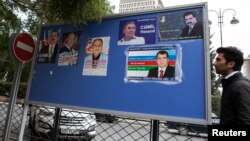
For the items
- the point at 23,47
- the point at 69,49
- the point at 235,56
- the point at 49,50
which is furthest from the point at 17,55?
the point at 235,56

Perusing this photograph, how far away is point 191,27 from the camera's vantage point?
11.1ft

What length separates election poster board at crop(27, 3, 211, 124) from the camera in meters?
3.27

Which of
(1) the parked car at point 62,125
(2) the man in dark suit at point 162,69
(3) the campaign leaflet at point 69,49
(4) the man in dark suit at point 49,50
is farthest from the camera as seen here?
(1) the parked car at point 62,125

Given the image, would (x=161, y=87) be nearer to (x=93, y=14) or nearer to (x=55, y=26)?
(x=93, y=14)

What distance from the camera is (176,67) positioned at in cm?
336

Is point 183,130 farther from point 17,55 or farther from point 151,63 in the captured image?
point 17,55

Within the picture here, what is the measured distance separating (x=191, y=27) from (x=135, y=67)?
0.85 m

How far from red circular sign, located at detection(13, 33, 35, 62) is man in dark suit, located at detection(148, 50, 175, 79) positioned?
2.36 metres

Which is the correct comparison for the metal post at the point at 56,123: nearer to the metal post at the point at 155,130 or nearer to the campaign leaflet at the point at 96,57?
the campaign leaflet at the point at 96,57

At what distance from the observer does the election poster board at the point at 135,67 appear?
3268 millimetres

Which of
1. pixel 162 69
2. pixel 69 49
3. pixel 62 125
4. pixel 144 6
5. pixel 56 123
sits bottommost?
pixel 62 125

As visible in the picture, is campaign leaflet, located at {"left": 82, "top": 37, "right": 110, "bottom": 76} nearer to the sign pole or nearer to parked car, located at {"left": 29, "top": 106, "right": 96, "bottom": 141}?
the sign pole

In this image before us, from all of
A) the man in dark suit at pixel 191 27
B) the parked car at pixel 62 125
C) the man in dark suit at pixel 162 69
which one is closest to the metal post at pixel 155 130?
the man in dark suit at pixel 162 69

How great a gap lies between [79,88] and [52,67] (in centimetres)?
77
